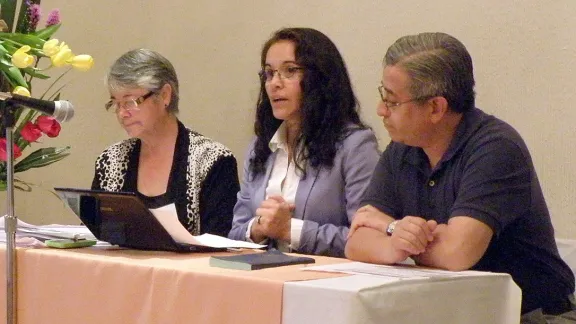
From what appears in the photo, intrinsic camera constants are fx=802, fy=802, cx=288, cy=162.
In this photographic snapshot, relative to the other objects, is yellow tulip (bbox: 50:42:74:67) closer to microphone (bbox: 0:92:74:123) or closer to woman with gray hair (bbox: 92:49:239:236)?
microphone (bbox: 0:92:74:123)

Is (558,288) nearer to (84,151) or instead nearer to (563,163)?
(563,163)

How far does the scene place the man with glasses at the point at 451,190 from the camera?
1.68 m

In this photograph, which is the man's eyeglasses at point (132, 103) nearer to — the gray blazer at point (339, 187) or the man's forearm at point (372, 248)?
the gray blazer at point (339, 187)

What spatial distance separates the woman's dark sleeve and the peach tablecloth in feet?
2.72

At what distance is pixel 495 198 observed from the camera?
1739mm

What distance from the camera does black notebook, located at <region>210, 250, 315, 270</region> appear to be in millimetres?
1478

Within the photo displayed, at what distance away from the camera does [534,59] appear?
2.59 meters

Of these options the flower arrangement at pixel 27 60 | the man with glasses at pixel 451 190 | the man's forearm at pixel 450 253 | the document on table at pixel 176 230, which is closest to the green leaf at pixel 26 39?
the flower arrangement at pixel 27 60

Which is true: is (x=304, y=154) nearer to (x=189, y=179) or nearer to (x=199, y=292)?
(x=189, y=179)

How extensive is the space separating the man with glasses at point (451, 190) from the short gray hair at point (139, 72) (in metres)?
1.04

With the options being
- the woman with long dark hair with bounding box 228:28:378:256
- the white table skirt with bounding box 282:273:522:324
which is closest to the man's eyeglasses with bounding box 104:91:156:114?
the woman with long dark hair with bounding box 228:28:378:256

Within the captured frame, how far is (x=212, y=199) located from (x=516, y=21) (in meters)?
1.16

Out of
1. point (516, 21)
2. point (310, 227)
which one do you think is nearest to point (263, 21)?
point (516, 21)

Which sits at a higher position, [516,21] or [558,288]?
[516,21]
